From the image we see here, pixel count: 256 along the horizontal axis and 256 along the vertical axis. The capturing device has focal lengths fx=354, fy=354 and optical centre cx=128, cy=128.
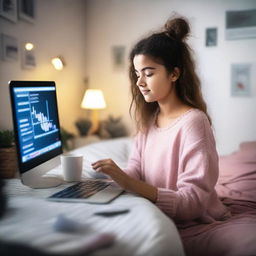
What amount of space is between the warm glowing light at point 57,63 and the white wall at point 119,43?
48 mm

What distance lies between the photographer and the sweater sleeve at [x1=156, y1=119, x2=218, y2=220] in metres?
1.04

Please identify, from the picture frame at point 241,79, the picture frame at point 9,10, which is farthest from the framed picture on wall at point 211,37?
the picture frame at point 9,10

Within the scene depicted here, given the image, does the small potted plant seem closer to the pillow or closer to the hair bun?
the hair bun

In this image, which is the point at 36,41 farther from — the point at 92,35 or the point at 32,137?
the point at 32,137

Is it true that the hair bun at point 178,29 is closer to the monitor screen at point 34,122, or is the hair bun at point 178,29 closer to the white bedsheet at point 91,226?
the monitor screen at point 34,122

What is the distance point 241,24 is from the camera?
105 inches

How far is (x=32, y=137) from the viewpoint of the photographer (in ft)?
3.53

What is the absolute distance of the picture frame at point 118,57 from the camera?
3.12 metres

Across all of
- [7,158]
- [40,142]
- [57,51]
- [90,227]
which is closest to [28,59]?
[57,51]

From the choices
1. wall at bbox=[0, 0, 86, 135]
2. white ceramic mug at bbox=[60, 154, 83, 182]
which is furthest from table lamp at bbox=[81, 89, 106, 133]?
white ceramic mug at bbox=[60, 154, 83, 182]

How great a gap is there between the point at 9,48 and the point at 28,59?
0.75ft

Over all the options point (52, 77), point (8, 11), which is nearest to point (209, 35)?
point (52, 77)

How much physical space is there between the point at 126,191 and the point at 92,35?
2.40m

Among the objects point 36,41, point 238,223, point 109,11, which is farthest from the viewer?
point 109,11
